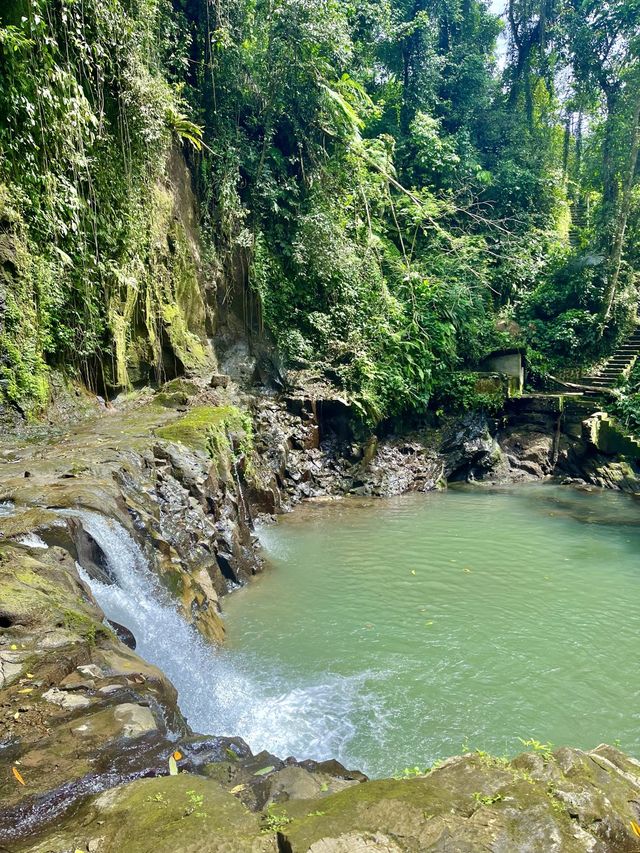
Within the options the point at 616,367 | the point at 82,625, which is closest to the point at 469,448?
the point at 616,367

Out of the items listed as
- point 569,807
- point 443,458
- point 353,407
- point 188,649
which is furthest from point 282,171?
point 569,807

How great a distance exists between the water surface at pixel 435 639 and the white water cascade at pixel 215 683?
0.9 inches

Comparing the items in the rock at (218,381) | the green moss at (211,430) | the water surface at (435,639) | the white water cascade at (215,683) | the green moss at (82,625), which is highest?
the rock at (218,381)

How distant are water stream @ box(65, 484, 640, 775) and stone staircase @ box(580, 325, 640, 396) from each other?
24.9 feet

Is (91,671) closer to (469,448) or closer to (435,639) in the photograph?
(435,639)

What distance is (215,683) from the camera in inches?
188

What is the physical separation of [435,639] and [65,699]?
4.14m

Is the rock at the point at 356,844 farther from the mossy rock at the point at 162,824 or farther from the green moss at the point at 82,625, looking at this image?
the green moss at the point at 82,625

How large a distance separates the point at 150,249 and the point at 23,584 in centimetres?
868

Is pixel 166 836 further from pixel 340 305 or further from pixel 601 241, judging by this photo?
pixel 601 241

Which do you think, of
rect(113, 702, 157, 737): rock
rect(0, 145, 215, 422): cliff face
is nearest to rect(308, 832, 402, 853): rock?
rect(113, 702, 157, 737): rock

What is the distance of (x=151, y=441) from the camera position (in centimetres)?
730

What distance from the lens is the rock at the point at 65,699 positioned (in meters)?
2.68

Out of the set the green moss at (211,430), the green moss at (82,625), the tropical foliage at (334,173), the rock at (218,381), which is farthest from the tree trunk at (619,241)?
the green moss at (82,625)
